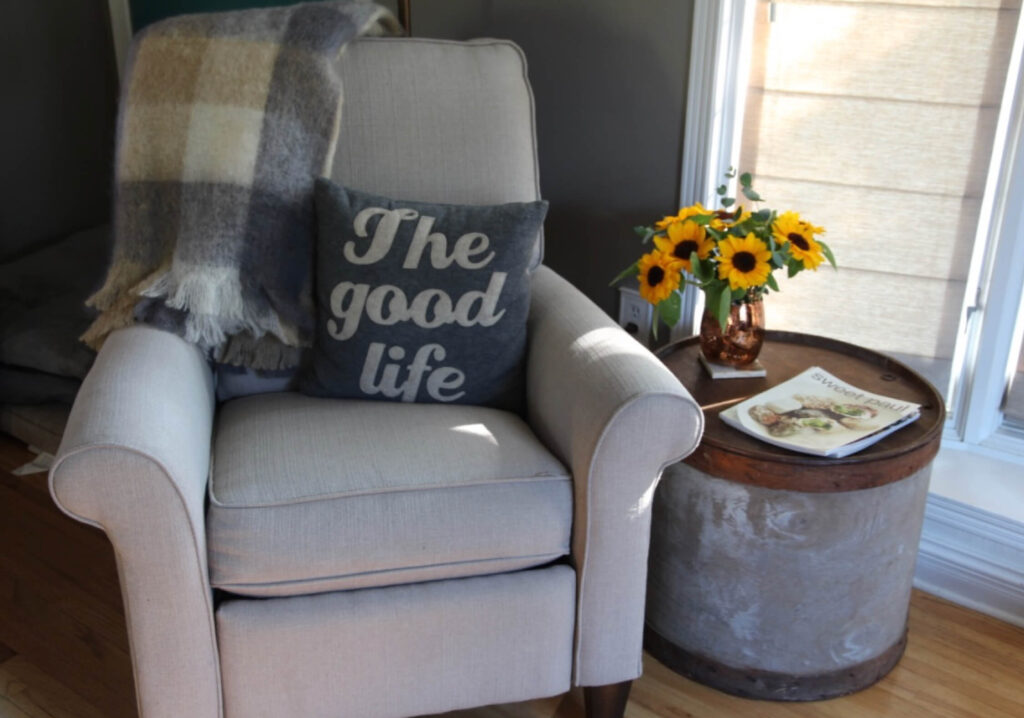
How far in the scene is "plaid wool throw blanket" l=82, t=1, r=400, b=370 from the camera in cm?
A: 159

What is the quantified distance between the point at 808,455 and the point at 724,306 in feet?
0.93

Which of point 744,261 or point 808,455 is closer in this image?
point 808,455

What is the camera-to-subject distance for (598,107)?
207 centimetres

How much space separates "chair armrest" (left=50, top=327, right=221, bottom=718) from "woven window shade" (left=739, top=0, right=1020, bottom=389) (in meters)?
1.21

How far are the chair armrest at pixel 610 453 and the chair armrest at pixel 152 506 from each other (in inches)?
19.9

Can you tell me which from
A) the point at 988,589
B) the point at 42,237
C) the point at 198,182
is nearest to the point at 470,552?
the point at 198,182

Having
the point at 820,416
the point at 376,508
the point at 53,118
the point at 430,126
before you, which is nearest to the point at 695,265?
the point at 820,416

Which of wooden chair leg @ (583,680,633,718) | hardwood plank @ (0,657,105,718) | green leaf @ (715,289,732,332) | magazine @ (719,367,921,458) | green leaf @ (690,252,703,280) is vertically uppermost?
green leaf @ (690,252,703,280)

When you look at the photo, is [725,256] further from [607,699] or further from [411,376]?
[607,699]

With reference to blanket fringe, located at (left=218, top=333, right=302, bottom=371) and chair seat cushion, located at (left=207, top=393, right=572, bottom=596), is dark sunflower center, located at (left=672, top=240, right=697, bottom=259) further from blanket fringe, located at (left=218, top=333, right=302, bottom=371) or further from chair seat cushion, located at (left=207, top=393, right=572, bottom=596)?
blanket fringe, located at (left=218, top=333, right=302, bottom=371)

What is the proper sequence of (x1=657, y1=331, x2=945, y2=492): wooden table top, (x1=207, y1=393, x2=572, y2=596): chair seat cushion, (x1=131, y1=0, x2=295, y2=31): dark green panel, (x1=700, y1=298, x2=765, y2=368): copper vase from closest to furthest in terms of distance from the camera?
(x1=207, y1=393, x2=572, y2=596): chair seat cushion → (x1=657, y1=331, x2=945, y2=492): wooden table top → (x1=700, y1=298, x2=765, y2=368): copper vase → (x1=131, y1=0, x2=295, y2=31): dark green panel

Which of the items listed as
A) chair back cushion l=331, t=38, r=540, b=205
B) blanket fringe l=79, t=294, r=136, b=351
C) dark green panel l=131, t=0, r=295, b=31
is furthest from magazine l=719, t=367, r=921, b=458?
dark green panel l=131, t=0, r=295, b=31

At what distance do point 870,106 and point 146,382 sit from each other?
1.33m

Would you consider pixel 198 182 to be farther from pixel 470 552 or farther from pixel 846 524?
pixel 846 524
